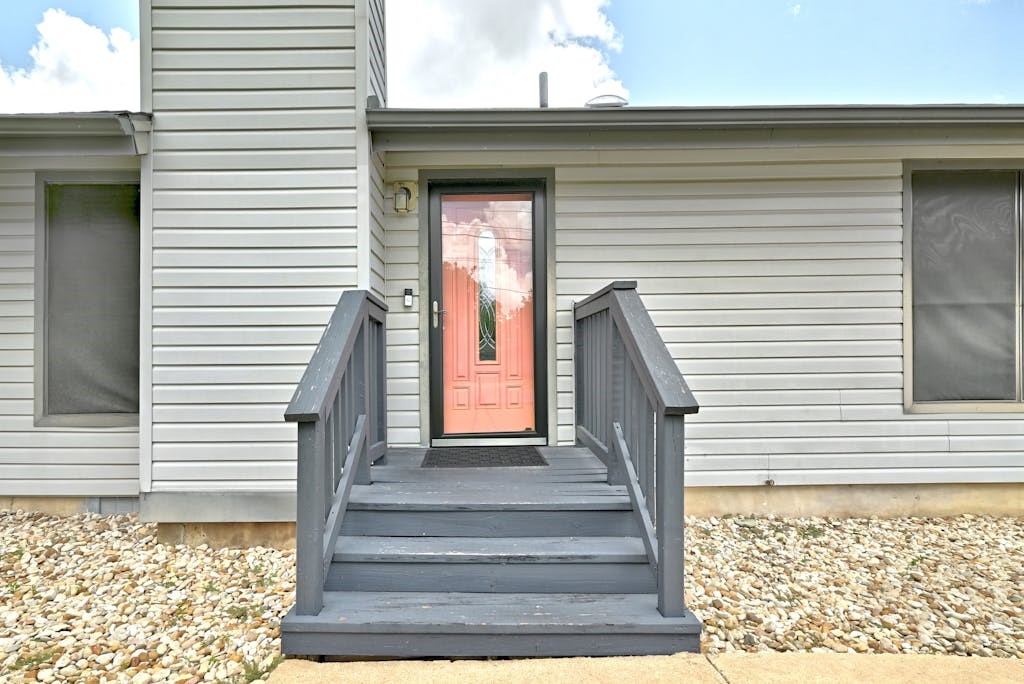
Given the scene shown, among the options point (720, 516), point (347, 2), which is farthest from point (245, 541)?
point (347, 2)

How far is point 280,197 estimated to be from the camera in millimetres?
3344

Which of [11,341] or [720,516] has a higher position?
[11,341]

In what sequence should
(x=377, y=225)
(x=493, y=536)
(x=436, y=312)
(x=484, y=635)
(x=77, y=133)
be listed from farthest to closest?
1. (x=436, y=312)
2. (x=377, y=225)
3. (x=77, y=133)
4. (x=493, y=536)
5. (x=484, y=635)

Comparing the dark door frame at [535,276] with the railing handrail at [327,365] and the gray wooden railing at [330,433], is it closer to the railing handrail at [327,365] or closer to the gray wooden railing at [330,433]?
the gray wooden railing at [330,433]

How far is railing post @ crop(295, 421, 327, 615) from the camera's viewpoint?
77.7 inches

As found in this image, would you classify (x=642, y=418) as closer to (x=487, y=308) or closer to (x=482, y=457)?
(x=482, y=457)

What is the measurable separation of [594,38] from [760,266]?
23.9ft

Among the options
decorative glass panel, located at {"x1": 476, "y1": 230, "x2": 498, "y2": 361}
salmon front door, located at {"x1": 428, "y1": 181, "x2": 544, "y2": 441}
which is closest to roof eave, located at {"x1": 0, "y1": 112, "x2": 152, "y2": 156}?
salmon front door, located at {"x1": 428, "y1": 181, "x2": 544, "y2": 441}

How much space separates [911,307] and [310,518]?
3886mm

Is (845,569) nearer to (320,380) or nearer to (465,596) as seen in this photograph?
(465,596)

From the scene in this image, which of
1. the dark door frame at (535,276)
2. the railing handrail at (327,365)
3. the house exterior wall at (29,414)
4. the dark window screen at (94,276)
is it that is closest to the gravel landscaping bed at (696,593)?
the house exterior wall at (29,414)

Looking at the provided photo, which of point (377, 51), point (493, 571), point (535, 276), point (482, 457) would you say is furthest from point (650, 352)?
point (377, 51)

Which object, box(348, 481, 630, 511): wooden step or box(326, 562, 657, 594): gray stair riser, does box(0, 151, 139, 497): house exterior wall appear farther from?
box(326, 562, 657, 594): gray stair riser

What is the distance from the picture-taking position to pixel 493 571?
2.22 metres
